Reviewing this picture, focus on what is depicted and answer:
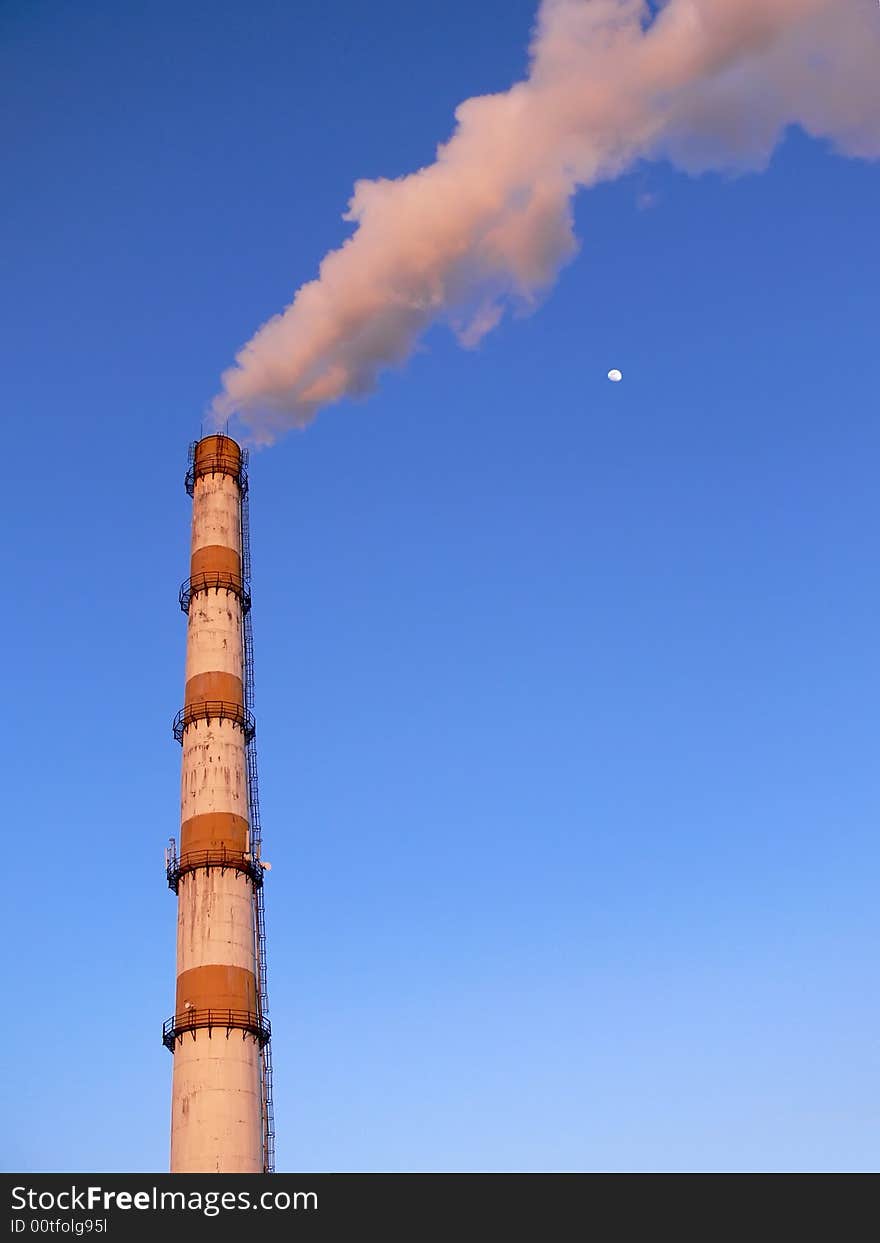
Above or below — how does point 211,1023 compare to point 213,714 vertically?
below

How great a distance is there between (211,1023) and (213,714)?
12.4m

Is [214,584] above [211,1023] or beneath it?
above

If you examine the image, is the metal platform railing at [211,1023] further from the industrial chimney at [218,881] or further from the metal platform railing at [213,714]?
the metal platform railing at [213,714]

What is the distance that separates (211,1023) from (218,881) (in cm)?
530

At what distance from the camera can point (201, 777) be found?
48.6 m

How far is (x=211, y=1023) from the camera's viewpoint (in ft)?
142

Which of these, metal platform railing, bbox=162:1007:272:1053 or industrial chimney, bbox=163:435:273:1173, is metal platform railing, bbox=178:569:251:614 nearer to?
industrial chimney, bbox=163:435:273:1173

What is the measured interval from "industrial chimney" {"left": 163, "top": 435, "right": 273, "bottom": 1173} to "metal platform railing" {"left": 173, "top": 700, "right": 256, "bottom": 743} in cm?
5

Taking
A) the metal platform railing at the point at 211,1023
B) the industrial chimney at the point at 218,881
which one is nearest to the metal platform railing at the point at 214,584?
the industrial chimney at the point at 218,881

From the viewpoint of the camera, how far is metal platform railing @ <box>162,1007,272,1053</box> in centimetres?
4325

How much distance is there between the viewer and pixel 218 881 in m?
46.2

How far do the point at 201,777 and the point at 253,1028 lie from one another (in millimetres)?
9958
